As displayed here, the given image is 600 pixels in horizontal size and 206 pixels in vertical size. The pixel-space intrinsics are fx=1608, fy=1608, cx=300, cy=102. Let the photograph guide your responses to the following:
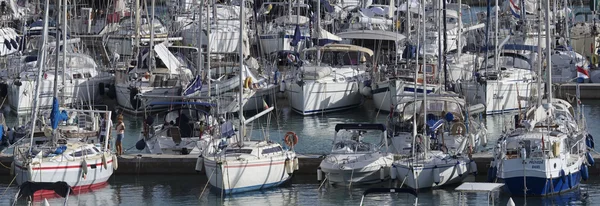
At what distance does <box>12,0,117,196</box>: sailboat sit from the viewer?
41.0 m

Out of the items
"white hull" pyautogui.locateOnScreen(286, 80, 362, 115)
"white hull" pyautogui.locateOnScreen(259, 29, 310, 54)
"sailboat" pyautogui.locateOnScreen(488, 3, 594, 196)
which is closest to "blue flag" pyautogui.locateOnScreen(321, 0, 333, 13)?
"white hull" pyautogui.locateOnScreen(259, 29, 310, 54)

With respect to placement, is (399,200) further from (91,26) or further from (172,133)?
(91,26)

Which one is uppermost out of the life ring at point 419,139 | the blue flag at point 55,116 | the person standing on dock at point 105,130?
the blue flag at point 55,116

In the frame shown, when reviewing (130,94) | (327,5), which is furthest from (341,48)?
(327,5)

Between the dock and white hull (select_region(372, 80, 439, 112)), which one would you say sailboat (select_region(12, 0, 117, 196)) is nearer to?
the dock

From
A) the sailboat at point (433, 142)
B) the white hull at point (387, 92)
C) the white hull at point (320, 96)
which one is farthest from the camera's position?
the white hull at point (320, 96)

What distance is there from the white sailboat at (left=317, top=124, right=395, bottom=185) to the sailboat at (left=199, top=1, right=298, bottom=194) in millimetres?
1064

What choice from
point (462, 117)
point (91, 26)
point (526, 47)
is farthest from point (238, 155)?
point (91, 26)

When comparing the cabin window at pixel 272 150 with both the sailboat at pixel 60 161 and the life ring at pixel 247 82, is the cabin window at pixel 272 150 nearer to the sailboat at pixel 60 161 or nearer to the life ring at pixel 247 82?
the sailboat at pixel 60 161

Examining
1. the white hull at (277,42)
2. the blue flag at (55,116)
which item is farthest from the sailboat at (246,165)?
the white hull at (277,42)

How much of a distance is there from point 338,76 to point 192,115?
45.9 ft

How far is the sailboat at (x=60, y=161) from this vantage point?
41.0 m

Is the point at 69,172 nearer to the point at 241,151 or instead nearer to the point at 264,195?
the point at 241,151

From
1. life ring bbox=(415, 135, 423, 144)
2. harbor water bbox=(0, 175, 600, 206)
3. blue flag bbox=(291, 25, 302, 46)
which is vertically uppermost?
blue flag bbox=(291, 25, 302, 46)
